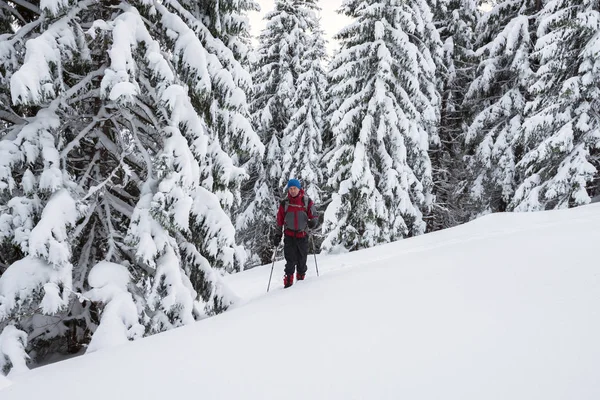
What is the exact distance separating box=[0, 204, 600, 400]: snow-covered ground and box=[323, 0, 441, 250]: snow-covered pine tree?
8.22 m

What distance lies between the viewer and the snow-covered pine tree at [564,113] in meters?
11.8

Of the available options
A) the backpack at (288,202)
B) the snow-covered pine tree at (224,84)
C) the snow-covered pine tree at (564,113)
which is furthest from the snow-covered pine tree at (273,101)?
the snow-covered pine tree at (224,84)

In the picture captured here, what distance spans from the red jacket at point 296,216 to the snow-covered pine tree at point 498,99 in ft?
36.6

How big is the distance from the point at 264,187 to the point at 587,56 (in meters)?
13.3

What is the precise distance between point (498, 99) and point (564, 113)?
217 inches

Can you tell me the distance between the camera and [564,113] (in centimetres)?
1223

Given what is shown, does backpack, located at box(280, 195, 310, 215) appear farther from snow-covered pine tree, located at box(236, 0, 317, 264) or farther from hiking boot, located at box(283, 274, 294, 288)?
snow-covered pine tree, located at box(236, 0, 317, 264)

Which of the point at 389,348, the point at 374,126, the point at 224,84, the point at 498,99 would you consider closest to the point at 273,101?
the point at 374,126

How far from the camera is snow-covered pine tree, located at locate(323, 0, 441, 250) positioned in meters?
13.3

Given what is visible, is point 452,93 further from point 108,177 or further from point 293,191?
point 108,177

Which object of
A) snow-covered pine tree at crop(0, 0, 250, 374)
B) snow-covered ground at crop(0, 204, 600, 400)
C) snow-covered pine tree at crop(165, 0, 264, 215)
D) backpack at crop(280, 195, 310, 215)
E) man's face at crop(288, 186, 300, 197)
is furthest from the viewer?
backpack at crop(280, 195, 310, 215)

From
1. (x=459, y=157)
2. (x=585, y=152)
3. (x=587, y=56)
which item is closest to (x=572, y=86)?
(x=587, y=56)

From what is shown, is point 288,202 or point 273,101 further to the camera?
point 273,101

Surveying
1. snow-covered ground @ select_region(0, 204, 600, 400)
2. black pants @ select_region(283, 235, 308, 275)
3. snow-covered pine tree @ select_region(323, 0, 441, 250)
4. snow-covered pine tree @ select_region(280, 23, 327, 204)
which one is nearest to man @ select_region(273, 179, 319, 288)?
black pants @ select_region(283, 235, 308, 275)
